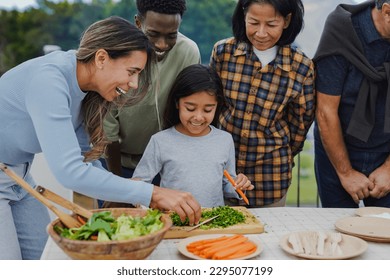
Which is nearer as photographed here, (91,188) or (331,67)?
(91,188)

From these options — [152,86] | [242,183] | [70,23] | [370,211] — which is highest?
[70,23]

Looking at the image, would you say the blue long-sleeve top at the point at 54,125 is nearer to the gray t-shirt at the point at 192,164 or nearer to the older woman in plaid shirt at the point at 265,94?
the gray t-shirt at the point at 192,164

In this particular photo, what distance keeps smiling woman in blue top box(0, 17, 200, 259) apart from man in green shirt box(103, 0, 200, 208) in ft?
1.23

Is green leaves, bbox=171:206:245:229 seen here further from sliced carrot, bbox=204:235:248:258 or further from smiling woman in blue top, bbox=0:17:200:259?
sliced carrot, bbox=204:235:248:258

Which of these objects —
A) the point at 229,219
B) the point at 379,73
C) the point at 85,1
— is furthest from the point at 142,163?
the point at 85,1

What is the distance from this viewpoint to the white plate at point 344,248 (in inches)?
60.1

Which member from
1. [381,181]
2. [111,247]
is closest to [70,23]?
[381,181]

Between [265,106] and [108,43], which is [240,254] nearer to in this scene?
[108,43]

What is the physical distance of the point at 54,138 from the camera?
5.09 feet

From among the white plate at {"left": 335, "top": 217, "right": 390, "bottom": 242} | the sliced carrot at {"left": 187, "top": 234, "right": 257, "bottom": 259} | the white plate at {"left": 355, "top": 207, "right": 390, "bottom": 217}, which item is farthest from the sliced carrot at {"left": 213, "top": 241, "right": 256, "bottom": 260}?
the white plate at {"left": 355, "top": 207, "right": 390, "bottom": 217}

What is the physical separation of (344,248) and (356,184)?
33.7 inches

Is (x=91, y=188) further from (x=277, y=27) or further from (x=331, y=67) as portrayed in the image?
(x=331, y=67)

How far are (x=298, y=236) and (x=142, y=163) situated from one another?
0.87 meters

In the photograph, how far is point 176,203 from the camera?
67.4 inches
